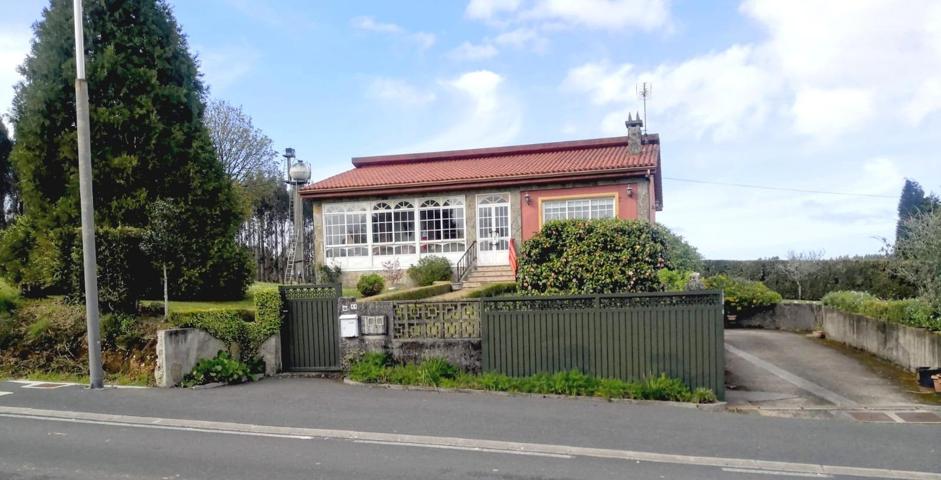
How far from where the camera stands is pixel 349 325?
11.8 meters

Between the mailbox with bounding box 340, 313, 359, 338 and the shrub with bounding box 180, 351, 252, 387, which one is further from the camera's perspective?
the mailbox with bounding box 340, 313, 359, 338

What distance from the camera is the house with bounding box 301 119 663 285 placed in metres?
22.3

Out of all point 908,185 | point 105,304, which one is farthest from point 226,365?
point 908,185

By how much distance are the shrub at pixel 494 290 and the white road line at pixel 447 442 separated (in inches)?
334

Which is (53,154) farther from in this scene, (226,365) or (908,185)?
(908,185)

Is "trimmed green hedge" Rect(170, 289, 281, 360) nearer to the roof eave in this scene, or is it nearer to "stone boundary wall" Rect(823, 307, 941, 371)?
the roof eave

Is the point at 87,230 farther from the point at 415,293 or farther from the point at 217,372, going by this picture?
the point at 415,293

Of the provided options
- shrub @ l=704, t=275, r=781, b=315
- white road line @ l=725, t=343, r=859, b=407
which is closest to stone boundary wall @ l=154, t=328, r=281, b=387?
white road line @ l=725, t=343, r=859, b=407

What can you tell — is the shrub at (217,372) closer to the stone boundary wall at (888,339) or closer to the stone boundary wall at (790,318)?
the stone boundary wall at (888,339)

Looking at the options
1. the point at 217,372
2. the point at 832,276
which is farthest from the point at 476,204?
the point at 832,276

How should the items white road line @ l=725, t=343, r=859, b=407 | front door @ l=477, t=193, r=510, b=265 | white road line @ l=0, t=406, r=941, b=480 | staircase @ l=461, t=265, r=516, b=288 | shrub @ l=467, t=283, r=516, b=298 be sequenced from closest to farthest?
1. white road line @ l=0, t=406, r=941, b=480
2. white road line @ l=725, t=343, r=859, b=407
3. shrub @ l=467, t=283, r=516, b=298
4. staircase @ l=461, t=265, r=516, b=288
5. front door @ l=477, t=193, r=510, b=265

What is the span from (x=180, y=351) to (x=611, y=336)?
7.15 m

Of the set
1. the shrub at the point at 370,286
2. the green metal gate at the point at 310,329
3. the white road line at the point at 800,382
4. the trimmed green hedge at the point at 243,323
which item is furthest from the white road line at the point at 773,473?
the shrub at the point at 370,286

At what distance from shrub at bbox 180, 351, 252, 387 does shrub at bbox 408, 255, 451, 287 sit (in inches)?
432
